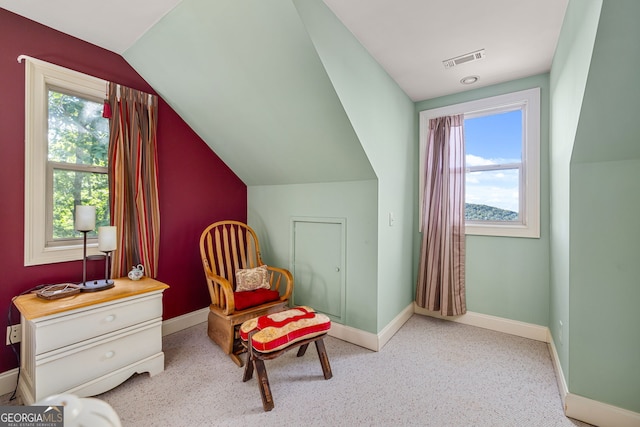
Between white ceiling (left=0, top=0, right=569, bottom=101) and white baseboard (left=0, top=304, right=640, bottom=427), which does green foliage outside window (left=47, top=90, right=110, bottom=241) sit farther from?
white baseboard (left=0, top=304, right=640, bottom=427)

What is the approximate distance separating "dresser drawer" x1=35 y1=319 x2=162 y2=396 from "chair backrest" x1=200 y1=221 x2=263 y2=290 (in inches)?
28.8

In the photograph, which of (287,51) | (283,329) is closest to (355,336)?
(283,329)

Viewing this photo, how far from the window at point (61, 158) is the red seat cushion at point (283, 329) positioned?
149cm

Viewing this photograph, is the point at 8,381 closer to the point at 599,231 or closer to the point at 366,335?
the point at 366,335

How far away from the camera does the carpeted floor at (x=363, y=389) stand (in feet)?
5.27

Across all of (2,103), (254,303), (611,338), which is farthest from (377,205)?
(2,103)

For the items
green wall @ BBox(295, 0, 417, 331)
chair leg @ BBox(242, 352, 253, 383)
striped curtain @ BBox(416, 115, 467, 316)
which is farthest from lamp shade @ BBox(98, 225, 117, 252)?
striped curtain @ BBox(416, 115, 467, 316)

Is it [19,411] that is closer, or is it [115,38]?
[19,411]

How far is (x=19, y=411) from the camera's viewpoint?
2.44 feet

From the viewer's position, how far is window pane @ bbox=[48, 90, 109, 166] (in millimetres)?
2012

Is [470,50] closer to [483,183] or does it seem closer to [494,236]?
[483,183]

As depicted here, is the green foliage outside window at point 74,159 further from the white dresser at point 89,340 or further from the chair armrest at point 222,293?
the chair armrest at point 222,293

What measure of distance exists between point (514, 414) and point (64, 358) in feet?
8.66

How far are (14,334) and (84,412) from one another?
6.62ft
